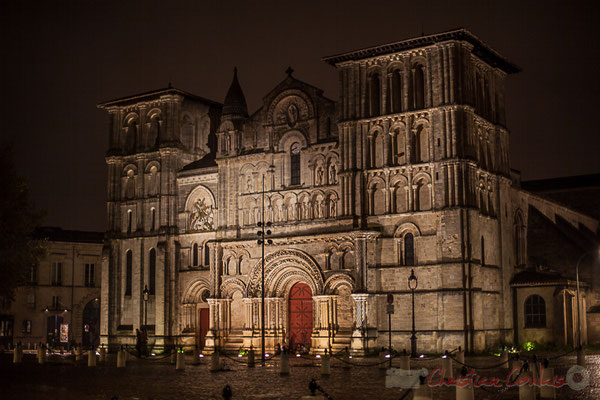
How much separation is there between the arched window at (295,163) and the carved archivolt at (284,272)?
4.68 m

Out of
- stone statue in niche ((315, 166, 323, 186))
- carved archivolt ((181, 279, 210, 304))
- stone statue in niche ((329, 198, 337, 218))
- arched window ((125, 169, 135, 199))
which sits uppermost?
arched window ((125, 169, 135, 199))

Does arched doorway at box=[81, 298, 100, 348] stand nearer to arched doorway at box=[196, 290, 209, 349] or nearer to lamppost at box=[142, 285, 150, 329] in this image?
lamppost at box=[142, 285, 150, 329]

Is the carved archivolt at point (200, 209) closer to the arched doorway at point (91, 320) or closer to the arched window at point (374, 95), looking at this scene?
the arched window at point (374, 95)

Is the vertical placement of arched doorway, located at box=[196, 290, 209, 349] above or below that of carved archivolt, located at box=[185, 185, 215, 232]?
below

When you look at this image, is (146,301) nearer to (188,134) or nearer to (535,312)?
(188,134)

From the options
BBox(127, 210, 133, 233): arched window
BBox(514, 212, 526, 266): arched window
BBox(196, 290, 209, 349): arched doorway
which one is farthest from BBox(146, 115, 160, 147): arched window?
BBox(514, 212, 526, 266): arched window

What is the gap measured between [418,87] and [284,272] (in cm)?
1442

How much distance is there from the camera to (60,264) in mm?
77938

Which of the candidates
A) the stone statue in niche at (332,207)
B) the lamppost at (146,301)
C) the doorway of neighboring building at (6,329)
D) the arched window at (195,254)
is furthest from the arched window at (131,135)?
the doorway of neighboring building at (6,329)

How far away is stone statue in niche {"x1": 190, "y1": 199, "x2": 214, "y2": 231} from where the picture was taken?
56.5m

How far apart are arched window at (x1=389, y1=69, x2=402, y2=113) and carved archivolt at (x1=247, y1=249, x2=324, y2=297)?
1056 centimetres

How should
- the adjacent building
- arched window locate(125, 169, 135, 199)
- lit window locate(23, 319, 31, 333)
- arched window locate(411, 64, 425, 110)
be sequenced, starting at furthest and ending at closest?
1. lit window locate(23, 319, 31, 333)
2. the adjacent building
3. arched window locate(125, 169, 135, 199)
4. arched window locate(411, 64, 425, 110)

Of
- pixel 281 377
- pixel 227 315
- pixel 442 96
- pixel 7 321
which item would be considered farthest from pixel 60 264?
pixel 281 377

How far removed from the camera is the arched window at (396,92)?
4869cm
